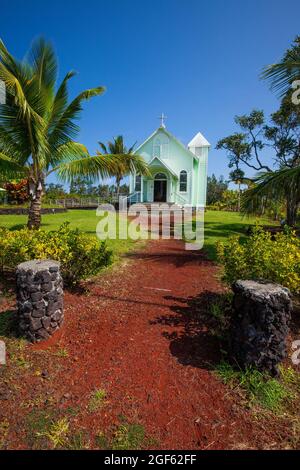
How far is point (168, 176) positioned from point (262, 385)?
22.9 metres

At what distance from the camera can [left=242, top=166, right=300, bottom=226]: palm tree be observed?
517 centimetres

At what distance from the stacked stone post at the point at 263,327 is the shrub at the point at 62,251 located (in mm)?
2982

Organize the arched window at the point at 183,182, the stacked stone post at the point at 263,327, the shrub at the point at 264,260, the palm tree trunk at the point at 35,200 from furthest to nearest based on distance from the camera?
the arched window at the point at 183,182 → the palm tree trunk at the point at 35,200 → the shrub at the point at 264,260 → the stacked stone post at the point at 263,327

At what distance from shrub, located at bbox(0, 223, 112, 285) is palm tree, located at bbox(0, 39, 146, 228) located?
171 inches

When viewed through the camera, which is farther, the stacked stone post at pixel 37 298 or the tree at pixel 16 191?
the tree at pixel 16 191

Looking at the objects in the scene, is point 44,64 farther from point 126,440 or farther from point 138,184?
point 138,184

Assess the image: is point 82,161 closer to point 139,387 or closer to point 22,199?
point 139,387

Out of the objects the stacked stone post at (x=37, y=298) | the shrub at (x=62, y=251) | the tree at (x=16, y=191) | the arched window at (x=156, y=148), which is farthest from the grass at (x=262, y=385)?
the arched window at (x=156, y=148)

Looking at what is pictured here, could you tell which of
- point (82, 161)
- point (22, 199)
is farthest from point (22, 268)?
point (22, 199)

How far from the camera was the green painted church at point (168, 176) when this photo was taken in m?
24.7

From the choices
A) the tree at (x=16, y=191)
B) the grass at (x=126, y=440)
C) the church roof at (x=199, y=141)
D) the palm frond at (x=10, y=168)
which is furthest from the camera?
the church roof at (x=199, y=141)

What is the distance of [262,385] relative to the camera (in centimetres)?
288

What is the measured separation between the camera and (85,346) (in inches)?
140

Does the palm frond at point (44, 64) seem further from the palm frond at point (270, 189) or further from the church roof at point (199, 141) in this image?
the church roof at point (199, 141)
